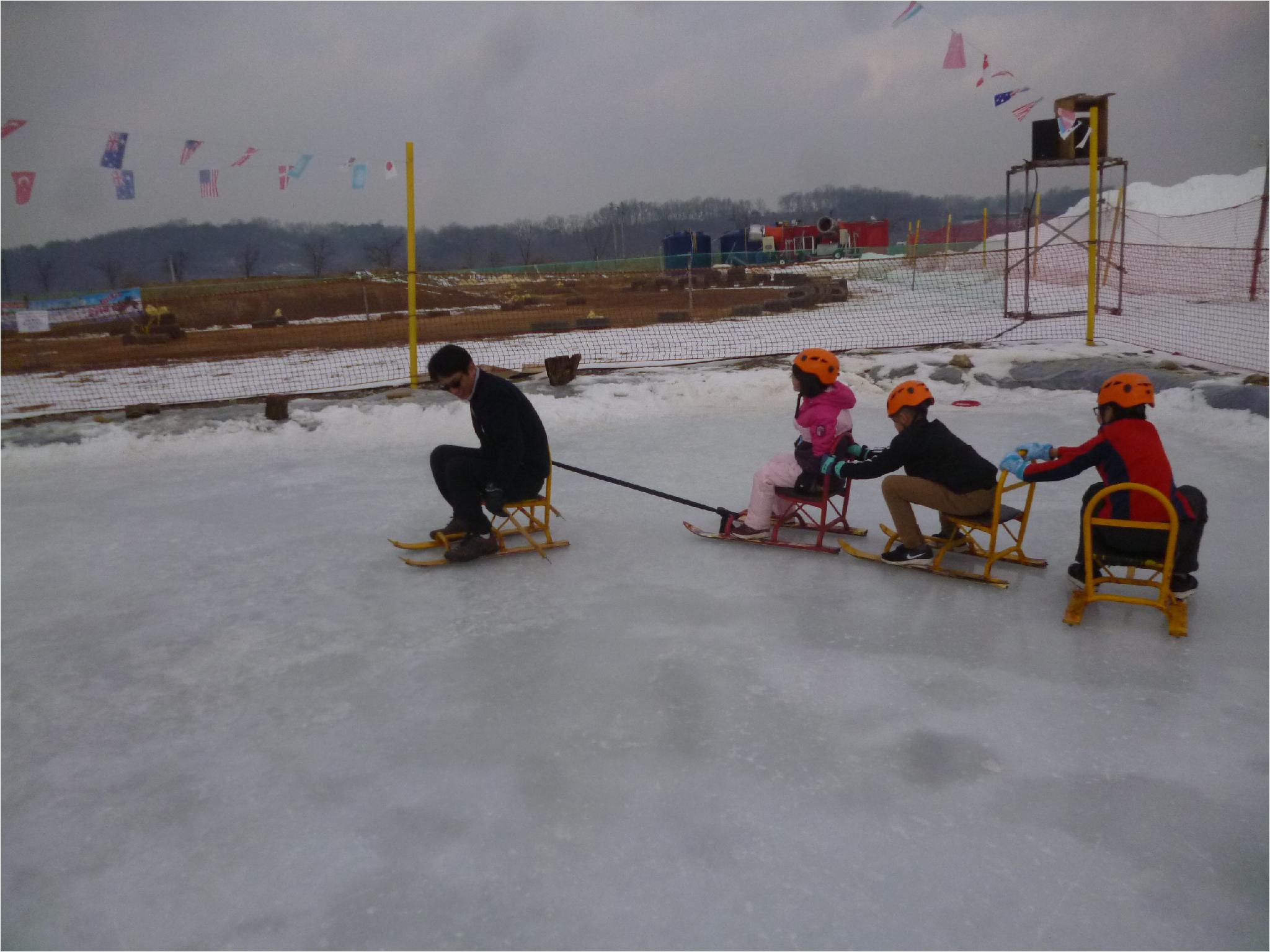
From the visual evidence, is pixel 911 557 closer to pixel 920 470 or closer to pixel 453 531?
pixel 920 470

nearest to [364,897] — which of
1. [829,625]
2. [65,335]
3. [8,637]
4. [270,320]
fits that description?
[829,625]

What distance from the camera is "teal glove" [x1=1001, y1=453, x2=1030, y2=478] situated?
159 inches

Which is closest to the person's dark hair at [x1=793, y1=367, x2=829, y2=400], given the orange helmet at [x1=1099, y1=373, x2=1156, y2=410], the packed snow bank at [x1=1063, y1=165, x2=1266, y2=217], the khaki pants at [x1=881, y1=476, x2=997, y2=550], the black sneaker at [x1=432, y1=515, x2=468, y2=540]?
the khaki pants at [x1=881, y1=476, x2=997, y2=550]

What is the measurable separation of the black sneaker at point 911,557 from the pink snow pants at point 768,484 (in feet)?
2.14

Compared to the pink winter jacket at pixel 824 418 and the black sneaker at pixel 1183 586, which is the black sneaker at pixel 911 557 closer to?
the pink winter jacket at pixel 824 418

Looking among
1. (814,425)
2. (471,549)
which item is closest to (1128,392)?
(814,425)

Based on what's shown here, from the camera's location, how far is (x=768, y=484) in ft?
16.2

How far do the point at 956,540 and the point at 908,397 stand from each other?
903 mm

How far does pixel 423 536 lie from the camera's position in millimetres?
5273

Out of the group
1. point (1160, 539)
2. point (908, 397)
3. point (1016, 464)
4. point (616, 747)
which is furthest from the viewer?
point (908, 397)

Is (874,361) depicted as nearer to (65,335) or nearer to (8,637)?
(8,637)

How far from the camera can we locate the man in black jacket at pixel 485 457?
4605mm

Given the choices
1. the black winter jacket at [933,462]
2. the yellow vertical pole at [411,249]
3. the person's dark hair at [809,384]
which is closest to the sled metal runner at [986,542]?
the black winter jacket at [933,462]

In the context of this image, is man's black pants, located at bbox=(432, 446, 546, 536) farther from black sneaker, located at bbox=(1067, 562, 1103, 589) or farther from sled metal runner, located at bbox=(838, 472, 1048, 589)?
black sneaker, located at bbox=(1067, 562, 1103, 589)
